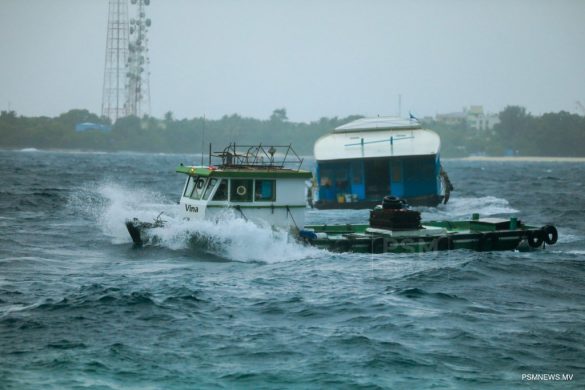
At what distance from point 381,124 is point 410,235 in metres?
26.7

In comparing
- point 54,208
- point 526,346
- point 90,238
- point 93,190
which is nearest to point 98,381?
point 526,346

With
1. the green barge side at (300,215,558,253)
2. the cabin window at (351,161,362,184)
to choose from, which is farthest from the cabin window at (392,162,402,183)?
the green barge side at (300,215,558,253)

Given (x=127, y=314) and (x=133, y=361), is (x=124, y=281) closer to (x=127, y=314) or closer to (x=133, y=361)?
(x=127, y=314)

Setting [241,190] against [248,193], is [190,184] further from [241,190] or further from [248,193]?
[248,193]

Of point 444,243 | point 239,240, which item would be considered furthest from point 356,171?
point 239,240

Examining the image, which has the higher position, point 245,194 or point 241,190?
point 241,190

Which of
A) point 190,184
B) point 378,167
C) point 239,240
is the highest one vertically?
point 378,167

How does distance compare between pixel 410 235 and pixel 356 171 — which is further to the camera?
pixel 356 171

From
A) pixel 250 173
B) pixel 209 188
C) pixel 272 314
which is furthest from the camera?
pixel 209 188

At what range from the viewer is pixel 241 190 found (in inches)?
1059

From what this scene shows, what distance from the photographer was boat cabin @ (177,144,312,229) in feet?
87.2

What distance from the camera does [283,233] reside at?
26969 mm

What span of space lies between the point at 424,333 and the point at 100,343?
6599mm

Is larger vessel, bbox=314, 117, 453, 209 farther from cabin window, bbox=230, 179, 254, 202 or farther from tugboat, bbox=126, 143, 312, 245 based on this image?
cabin window, bbox=230, 179, 254, 202
